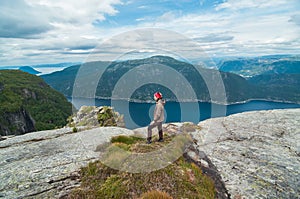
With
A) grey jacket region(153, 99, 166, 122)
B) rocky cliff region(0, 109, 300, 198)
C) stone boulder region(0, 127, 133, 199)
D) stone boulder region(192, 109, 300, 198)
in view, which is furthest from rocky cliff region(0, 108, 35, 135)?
stone boulder region(192, 109, 300, 198)

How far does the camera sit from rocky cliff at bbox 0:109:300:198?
31.0 feet

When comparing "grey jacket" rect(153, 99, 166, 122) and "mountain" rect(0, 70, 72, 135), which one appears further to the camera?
"mountain" rect(0, 70, 72, 135)

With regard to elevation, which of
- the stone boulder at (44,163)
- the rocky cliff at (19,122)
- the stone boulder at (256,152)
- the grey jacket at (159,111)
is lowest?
the rocky cliff at (19,122)

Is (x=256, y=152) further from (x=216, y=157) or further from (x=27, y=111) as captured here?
(x=27, y=111)

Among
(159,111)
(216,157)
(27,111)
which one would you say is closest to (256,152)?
(216,157)

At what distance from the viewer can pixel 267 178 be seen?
1020 centimetres

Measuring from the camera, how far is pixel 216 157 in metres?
12.7

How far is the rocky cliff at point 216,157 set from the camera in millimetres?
9438

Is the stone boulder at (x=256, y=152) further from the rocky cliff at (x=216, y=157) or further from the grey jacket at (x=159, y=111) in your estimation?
the grey jacket at (x=159, y=111)

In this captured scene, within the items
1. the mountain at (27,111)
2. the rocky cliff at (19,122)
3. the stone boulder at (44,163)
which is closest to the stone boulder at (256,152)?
the stone boulder at (44,163)

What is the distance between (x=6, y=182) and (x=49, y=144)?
605 centimetres

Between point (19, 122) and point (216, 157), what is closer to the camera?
point (216, 157)

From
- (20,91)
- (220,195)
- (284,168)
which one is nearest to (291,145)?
(284,168)

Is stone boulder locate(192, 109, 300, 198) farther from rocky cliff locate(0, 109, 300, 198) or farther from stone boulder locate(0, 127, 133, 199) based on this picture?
stone boulder locate(0, 127, 133, 199)
